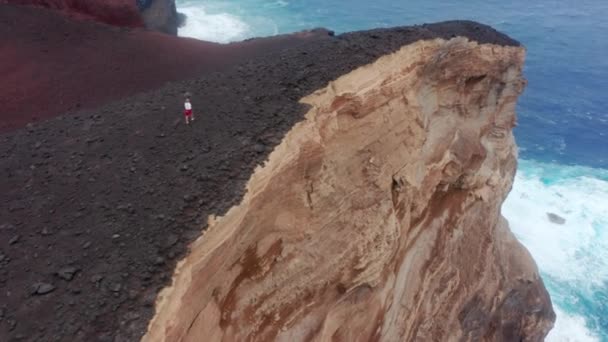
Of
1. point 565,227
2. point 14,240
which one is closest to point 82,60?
point 14,240

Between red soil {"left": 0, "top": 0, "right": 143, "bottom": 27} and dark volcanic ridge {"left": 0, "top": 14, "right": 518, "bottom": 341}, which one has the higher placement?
red soil {"left": 0, "top": 0, "right": 143, "bottom": 27}

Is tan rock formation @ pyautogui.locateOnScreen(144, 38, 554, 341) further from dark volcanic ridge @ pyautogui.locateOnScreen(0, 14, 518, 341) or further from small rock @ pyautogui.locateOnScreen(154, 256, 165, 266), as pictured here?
dark volcanic ridge @ pyautogui.locateOnScreen(0, 14, 518, 341)

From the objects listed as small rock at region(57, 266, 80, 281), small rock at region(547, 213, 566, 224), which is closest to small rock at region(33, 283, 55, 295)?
small rock at region(57, 266, 80, 281)

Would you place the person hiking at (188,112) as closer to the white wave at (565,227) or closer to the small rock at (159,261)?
the small rock at (159,261)

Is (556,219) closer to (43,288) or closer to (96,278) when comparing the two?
(96,278)

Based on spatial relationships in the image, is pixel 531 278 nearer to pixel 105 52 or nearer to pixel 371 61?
pixel 371 61

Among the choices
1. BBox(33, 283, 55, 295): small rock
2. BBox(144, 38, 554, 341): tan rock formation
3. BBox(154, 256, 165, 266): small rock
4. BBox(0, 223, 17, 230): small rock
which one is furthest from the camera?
BBox(144, 38, 554, 341): tan rock formation
